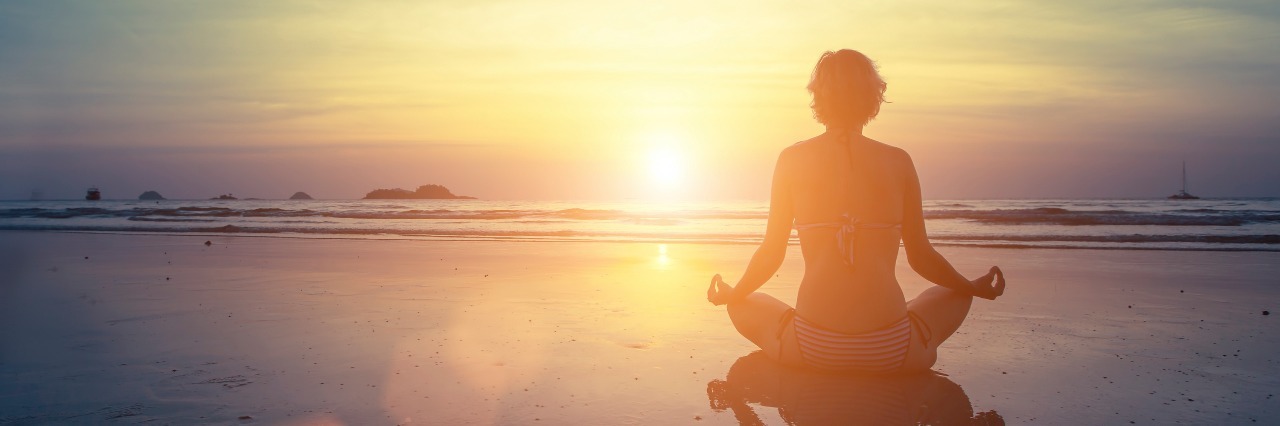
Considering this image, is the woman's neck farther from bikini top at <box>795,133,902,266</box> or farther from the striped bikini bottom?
the striped bikini bottom

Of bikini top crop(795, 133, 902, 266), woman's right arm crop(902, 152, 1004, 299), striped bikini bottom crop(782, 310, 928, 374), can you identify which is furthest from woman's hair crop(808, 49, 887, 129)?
striped bikini bottom crop(782, 310, 928, 374)

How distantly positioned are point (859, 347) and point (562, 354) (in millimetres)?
2010

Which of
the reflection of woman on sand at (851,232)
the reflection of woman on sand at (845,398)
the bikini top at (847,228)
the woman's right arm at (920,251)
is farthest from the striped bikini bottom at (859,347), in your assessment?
the bikini top at (847,228)

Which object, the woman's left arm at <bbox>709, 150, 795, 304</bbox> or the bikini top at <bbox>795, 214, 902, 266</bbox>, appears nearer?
the bikini top at <bbox>795, 214, 902, 266</bbox>

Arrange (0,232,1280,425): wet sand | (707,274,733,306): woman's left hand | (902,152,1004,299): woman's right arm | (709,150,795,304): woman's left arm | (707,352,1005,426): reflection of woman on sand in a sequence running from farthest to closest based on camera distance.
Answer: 1. (707,274,733,306): woman's left hand
2. (709,150,795,304): woman's left arm
3. (902,152,1004,299): woman's right arm
4. (0,232,1280,425): wet sand
5. (707,352,1005,426): reflection of woman on sand

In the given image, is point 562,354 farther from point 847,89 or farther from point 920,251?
point 847,89

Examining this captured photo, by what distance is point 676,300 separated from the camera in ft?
25.0

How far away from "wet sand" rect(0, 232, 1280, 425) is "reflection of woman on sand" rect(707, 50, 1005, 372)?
Result: 0.24 m

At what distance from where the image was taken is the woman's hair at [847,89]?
149 inches

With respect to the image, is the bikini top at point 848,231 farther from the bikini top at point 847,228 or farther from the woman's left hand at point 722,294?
the woman's left hand at point 722,294

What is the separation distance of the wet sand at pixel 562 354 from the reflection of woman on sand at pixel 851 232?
24 cm

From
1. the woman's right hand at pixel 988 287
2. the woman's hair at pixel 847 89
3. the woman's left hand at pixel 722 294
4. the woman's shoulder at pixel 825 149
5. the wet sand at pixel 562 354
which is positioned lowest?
the wet sand at pixel 562 354

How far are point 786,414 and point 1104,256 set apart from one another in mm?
11487

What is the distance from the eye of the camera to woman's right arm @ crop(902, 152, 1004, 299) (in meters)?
3.90
